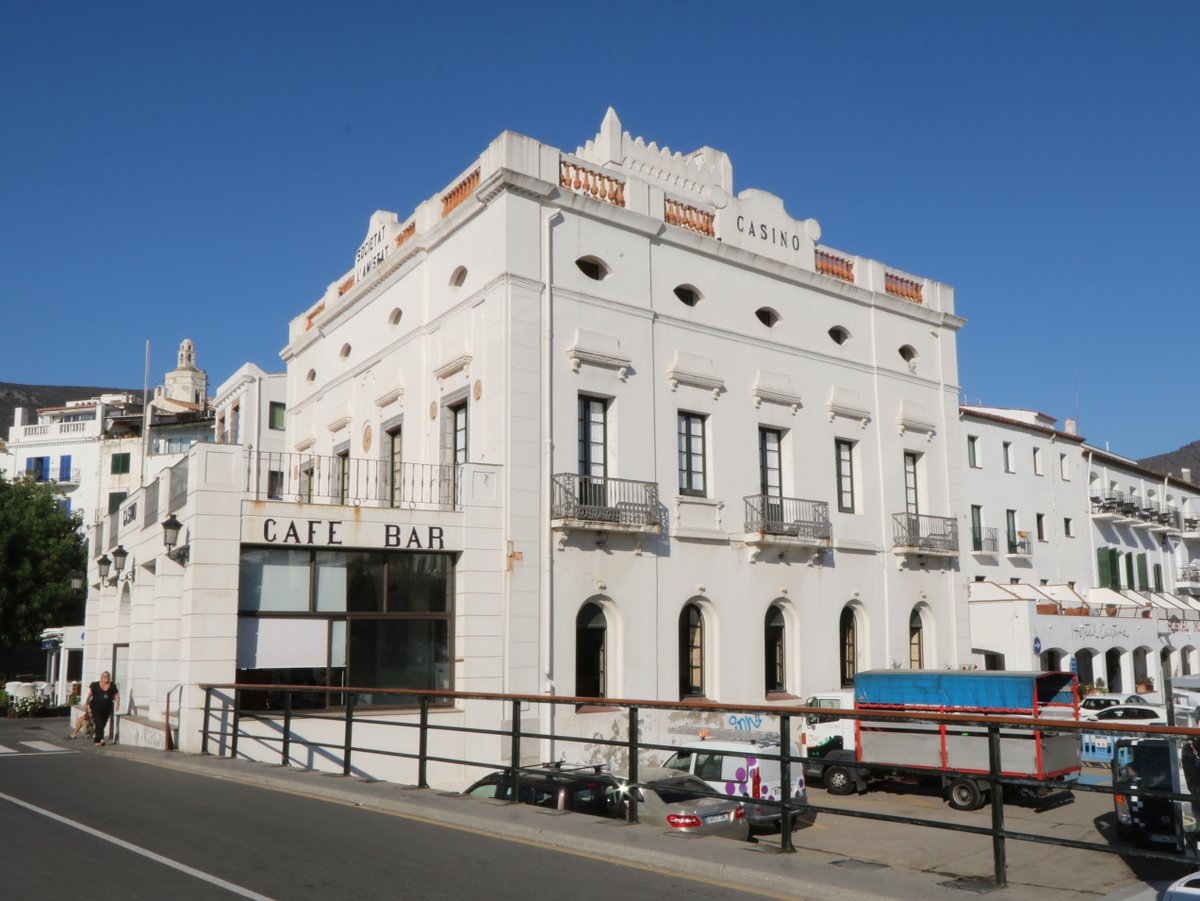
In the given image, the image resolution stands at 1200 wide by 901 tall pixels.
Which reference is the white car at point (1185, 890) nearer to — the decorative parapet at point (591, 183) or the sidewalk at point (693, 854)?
the sidewalk at point (693, 854)

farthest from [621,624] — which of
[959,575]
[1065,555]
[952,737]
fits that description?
[1065,555]

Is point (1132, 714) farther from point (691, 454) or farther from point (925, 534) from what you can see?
point (691, 454)

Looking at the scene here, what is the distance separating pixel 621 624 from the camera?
71.7 feet

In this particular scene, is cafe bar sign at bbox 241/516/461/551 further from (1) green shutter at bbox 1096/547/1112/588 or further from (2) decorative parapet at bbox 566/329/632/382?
(1) green shutter at bbox 1096/547/1112/588

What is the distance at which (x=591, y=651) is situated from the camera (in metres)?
21.8

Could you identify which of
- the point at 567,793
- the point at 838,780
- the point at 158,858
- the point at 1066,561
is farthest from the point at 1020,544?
the point at 158,858

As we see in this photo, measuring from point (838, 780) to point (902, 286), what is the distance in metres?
15.4

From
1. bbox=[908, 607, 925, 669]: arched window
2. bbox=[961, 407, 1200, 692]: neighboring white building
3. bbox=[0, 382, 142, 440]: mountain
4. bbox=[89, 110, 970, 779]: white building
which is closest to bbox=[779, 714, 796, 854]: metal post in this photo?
bbox=[89, 110, 970, 779]: white building

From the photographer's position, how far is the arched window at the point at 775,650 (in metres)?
25.1

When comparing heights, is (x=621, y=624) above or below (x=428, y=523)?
below

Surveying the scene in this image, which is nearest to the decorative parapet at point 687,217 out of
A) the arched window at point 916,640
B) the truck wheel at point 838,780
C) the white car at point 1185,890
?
the arched window at point 916,640

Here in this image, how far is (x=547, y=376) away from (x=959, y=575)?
14.4 m

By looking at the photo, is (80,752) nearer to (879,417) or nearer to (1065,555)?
(879,417)

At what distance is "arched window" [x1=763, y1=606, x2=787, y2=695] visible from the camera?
25.1m
